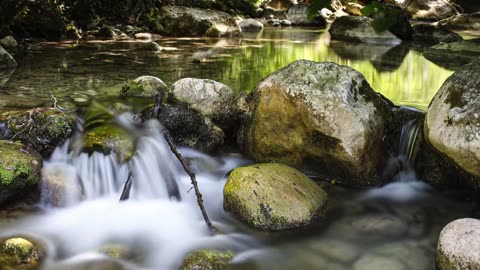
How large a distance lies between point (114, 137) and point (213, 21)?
37.8 ft

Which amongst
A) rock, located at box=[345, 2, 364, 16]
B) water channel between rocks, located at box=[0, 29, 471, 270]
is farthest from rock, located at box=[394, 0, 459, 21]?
water channel between rocks, located at box=[0, 29, 471, 270]

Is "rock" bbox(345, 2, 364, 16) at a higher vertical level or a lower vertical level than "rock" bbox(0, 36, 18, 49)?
lower

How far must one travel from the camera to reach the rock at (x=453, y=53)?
10.0 meters

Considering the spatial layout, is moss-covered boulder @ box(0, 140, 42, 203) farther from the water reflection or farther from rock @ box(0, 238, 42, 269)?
the water reflection

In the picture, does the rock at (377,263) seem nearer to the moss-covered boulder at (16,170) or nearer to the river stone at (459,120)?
the river stone at (459,120)

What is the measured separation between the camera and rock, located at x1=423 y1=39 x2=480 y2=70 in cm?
1003

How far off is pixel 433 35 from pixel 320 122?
1294 centimetres

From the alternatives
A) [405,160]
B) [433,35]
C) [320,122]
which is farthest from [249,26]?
[320,122]

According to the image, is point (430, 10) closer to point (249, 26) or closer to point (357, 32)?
point (357, 32)

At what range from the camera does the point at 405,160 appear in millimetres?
4508

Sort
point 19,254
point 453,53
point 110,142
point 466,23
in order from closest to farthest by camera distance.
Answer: point 19,254, point 110,142, point 453,53, point 466,23

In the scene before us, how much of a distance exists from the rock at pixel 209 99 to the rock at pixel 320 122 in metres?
0.44

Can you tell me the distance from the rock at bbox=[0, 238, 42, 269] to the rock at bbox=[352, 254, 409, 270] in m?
2.18

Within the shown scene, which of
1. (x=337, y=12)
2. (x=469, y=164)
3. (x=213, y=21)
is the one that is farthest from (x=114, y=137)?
(x=337, y=12)
